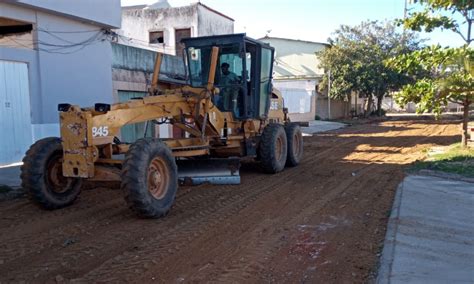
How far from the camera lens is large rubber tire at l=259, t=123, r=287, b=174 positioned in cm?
1081

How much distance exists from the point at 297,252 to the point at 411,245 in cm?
138

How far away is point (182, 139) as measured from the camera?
29.0 feet

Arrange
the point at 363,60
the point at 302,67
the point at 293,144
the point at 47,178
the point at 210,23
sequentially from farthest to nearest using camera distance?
the point at 302,67 → the point at 363,60 → the point at 210,23 → the point at 293,144 → the point at 47,178

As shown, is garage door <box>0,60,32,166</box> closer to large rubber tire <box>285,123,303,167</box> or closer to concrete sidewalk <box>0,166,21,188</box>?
concrete sidewalk <box>0,166,21,188</box>

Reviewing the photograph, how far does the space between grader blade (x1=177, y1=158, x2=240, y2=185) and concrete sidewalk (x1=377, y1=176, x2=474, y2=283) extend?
10.5 feet

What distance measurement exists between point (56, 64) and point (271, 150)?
20.7 feet

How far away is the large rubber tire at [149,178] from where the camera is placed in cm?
635

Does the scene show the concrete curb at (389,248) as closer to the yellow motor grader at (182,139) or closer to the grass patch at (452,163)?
the yellow motor grader at (182,139)

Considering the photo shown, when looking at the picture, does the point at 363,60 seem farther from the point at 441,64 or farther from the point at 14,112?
the point at 14,112

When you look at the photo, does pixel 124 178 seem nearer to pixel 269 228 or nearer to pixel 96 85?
pixel 269 228

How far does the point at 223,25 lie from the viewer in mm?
30156

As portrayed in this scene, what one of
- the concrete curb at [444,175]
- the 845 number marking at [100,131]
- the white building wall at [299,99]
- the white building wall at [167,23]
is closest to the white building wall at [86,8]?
the 845 number marking at [100,131]

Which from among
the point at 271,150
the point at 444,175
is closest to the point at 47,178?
the point at 271,150

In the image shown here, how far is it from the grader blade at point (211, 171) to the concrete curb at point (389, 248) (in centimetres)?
324
